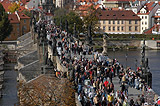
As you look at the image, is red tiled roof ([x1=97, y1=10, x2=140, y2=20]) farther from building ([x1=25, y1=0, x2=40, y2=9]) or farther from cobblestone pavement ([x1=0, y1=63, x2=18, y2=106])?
cobblestone pavement ([x1=0, y1=63, x2=18, y2=106])

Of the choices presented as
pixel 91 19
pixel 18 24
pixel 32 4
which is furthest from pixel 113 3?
pixel 18 24

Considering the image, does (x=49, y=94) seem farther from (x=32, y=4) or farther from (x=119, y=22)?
(x=32, y=4)

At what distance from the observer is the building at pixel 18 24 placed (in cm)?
10319

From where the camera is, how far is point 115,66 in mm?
37469

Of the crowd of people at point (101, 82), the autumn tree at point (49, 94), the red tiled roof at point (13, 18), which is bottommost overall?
the red tiled roof at point (13, 18)

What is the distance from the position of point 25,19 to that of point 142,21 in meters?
25.4

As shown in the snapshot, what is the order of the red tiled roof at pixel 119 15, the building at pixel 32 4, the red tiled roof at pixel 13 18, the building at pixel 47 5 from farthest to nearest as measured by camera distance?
1. the building at pixel 32 4
2. the building at pixel 47 5
3. the red tiled roof at pixel 119 15
4. the red tiled roof at pixel 13 18

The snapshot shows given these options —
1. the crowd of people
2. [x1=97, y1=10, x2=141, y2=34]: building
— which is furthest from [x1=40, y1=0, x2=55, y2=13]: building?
the crowd of people

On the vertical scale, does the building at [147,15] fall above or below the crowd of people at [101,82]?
below

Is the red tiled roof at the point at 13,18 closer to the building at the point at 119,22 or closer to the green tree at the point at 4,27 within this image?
the green tree at the point at 4,27

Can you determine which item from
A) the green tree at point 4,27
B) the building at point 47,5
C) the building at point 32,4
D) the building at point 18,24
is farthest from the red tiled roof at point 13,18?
the building at point 32,4

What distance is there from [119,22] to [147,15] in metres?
5.99

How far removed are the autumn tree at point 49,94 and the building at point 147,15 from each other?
89207 mm

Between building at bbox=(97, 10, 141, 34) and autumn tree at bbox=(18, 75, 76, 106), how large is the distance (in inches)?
3517
